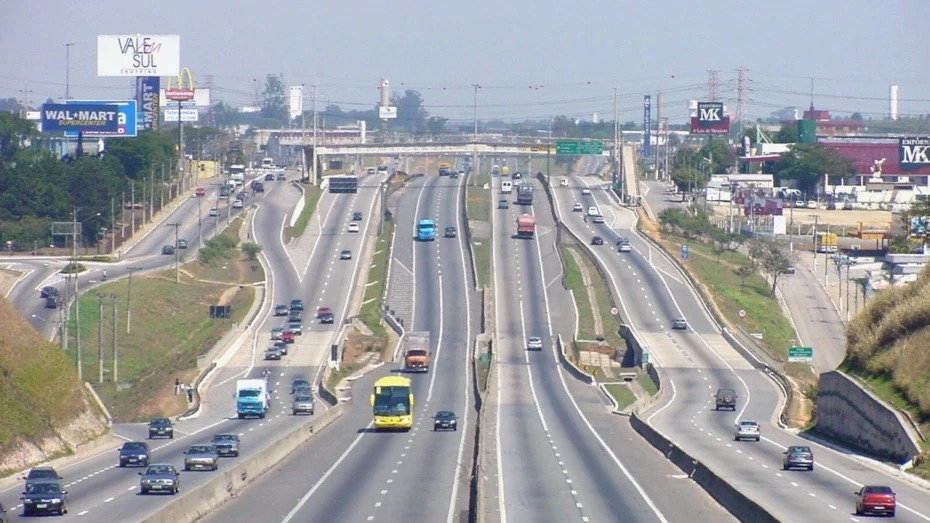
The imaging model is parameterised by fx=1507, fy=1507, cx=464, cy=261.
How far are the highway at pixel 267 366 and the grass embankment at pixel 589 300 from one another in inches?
701

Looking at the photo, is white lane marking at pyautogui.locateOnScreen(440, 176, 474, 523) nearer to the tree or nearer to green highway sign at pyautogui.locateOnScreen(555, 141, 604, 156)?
green highway sign at pyautogui.locateOnScreen(555, 141, 604, 156)

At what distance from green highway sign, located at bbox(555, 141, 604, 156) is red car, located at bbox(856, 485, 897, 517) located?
140m

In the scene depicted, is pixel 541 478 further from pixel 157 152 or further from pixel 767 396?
pixel 157 152

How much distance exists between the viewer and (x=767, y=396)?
84812 mm

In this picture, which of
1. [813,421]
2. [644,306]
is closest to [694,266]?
[644,306]

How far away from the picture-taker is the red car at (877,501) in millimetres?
36812

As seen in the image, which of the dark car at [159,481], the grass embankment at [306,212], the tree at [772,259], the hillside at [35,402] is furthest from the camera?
the grass embankment at [306,212]

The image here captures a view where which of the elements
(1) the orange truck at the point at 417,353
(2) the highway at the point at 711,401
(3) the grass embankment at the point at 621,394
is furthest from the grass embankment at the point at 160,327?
(2) the highway at the point at 711,401

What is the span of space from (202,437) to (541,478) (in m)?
21.6

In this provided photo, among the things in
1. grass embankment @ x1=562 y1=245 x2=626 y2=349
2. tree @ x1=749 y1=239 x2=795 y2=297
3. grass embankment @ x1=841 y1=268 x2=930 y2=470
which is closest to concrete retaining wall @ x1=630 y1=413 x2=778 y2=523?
grass embankment @ x1=841 y1=268 x2=930 y2=470

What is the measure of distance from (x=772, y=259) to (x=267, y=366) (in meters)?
54.3

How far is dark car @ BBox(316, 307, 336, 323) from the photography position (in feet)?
354

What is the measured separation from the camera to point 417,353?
93125mm

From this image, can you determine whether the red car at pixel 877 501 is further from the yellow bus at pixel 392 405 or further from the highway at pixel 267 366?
the yellow bus at pixel 392 405
